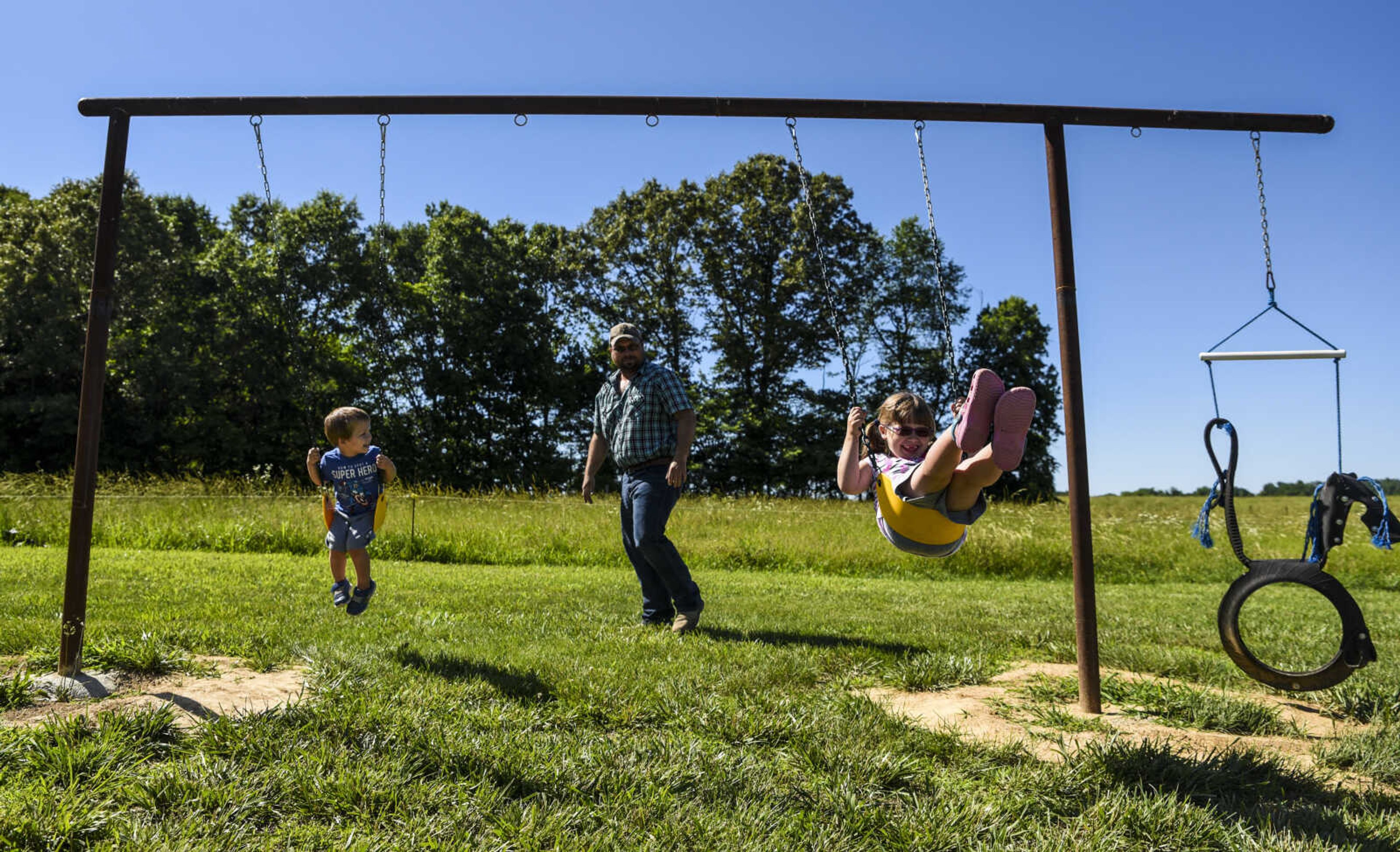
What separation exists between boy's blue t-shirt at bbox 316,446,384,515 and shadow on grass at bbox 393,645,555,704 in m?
1.05

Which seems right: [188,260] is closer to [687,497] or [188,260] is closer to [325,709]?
[687,497]

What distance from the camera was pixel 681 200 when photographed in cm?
3275

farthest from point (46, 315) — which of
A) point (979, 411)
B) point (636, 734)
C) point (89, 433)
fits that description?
point (979, 411)

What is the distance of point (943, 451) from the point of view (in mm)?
4969

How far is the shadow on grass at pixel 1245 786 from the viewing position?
3551 millimetres

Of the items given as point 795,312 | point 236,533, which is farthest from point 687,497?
point 795,312

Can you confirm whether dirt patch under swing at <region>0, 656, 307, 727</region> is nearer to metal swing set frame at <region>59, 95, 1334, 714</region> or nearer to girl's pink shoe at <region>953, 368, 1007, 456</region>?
metal swing set frame at <region>59, 95, 1334, 714</region>

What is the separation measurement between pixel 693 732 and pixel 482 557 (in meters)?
10.2

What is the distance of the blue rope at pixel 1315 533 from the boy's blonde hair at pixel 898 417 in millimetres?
2097

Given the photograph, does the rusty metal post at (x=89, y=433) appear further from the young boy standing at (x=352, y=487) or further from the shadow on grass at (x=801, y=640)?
the shadow on grass at (x=801, y=640)

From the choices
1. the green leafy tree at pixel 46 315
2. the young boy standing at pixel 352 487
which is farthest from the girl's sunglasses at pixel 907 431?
the green leafy tree at pixel 46 315

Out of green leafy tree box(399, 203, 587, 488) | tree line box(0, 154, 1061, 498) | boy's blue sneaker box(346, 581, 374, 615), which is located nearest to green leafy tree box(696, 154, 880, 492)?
tree line box(0, 154, 1061, 498)

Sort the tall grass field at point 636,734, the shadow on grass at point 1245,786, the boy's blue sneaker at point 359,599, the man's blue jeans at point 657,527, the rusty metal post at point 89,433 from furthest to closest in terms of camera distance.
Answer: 1. the man's blue jeans at point 657,527
2. the boy's blue sneaker at point 359,599
3. the rusty metal post at point 89,433
4. the shadow on grass at point 1245,786
5. the tall grass field at point 636,734

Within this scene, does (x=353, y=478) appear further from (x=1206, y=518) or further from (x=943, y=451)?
(x=1206, y=518)
